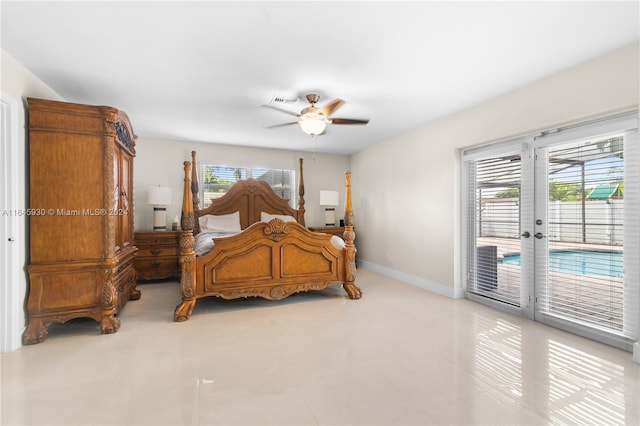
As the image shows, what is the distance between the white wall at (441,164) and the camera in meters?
2.46

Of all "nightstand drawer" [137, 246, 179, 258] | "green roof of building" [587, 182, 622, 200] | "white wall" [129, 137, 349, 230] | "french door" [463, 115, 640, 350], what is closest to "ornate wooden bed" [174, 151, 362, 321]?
"nightstand drawer" [137, 246, 179, 258]

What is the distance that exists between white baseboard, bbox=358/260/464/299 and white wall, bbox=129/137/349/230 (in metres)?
1.59

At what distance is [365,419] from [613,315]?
93.8 inches

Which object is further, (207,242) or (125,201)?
(207,242)

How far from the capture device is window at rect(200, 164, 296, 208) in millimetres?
5488

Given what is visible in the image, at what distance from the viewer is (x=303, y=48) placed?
2287 mm

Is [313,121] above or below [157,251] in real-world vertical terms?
above

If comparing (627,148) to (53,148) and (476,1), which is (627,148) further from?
(53,148)

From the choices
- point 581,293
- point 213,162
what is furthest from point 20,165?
point 581,293

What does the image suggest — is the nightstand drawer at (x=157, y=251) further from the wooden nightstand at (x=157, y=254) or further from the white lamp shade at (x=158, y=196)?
the white lamp shade at (x=158, y=196)

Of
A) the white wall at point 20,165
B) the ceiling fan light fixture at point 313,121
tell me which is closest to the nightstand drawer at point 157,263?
the white wall at point 20,165

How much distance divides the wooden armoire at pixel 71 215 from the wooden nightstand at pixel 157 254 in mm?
1897

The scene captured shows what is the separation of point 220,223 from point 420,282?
130 inches

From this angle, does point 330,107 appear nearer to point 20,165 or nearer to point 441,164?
point 441,164
